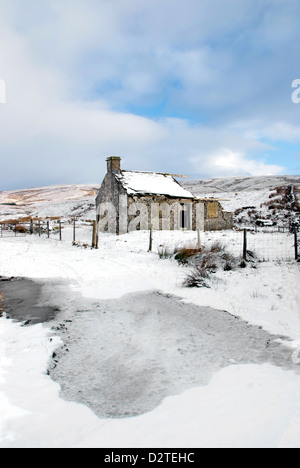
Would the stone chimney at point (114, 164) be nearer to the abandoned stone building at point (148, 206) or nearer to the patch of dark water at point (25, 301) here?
the abandoned stone building at point (148, 206)

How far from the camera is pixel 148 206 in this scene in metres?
24.6

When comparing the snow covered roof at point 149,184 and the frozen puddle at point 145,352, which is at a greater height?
the snow covered roof at point 149,184

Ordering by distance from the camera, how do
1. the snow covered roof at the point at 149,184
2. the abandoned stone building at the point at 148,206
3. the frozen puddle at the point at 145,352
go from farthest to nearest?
1. the snow covered roof at the point at 149,184
2. the abandoned stone building at the point at 148,206
3. the frozen puddle at the point at 145,352

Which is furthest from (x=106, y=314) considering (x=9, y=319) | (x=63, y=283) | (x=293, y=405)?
(x=293, y=405)

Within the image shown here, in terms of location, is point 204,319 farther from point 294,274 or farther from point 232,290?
point 294,274

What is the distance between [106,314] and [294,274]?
550 centimetres

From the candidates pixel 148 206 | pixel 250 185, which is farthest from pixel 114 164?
pixel 250 185

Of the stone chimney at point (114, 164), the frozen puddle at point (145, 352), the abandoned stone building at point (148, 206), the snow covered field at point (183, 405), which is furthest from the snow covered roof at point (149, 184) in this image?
the frozen puddle at point (145, 352)

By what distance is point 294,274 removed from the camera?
28.9ft

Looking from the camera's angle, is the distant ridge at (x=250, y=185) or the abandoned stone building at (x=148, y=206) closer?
the abandoned stone building at (x=148, y=206)

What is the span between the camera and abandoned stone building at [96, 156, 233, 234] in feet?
80.2

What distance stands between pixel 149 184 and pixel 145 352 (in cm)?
2255

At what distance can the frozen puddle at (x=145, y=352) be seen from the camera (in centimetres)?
373

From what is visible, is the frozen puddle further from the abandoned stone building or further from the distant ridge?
the distant ridge
